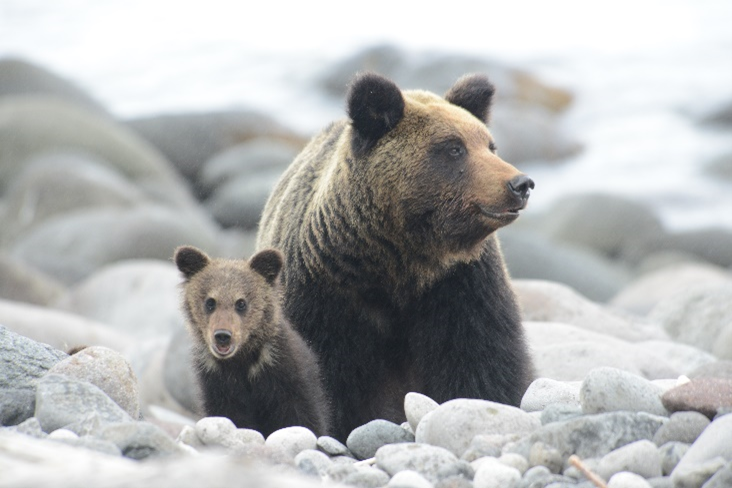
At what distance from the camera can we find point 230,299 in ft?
22.8

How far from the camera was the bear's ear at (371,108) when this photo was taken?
280 inches

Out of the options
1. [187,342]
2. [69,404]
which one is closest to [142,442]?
[69,404]

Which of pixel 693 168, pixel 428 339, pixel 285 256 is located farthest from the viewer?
pixel 693 168

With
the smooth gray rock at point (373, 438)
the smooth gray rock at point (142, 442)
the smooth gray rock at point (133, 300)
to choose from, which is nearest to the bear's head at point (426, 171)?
the smooth gray rock at point (373, 438)

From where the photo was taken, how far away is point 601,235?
75.1 feet

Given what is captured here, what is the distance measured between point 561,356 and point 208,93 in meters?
32.6

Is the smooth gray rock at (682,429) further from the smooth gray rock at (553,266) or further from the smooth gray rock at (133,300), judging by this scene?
the smooth gray rock at (553,266)

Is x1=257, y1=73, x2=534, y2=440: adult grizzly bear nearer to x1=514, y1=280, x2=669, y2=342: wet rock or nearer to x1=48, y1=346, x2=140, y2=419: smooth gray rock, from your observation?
x1=48, y1=346, x2=140, y2=419: smooth gray rock

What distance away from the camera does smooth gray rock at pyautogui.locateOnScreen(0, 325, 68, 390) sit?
20.2 ft

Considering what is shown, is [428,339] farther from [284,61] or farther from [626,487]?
[284,61]

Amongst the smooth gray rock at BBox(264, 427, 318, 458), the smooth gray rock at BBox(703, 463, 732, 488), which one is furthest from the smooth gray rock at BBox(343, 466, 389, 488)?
the smooth gray rock at BBox(703, 463, 732, 488)

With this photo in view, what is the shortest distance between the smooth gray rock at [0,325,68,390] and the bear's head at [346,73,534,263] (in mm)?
2187

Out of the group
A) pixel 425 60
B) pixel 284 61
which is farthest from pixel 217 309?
pixel 284 61

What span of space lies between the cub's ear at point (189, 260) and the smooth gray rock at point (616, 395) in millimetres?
2648
